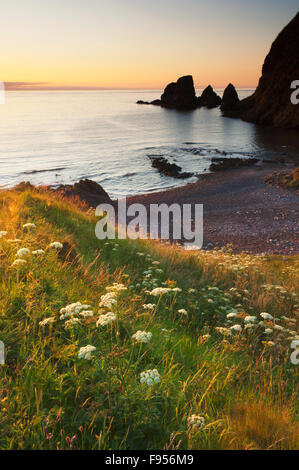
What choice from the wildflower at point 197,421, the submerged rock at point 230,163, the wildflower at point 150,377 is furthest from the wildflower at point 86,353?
the submerged rock at point 230,163

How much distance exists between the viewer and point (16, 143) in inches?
2665

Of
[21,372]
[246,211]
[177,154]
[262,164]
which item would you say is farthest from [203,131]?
[21,372]

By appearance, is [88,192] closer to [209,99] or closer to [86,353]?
[86,353]

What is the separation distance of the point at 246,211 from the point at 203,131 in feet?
225

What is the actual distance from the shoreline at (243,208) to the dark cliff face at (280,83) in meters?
58.3

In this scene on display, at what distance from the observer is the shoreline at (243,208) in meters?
19.0

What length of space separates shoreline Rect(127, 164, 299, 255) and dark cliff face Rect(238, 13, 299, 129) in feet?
191

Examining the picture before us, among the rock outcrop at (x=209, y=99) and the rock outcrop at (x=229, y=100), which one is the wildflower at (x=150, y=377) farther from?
the rock outcrop at (x=209, y=99)

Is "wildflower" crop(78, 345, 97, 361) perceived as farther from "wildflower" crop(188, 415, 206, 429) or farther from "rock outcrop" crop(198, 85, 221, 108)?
"rock outcrop" crop(198, 85, 221, 108)

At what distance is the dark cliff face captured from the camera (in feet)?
302

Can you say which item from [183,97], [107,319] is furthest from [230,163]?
[183,97]

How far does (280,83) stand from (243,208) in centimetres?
9634

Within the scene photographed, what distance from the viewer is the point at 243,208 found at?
26812 mm
